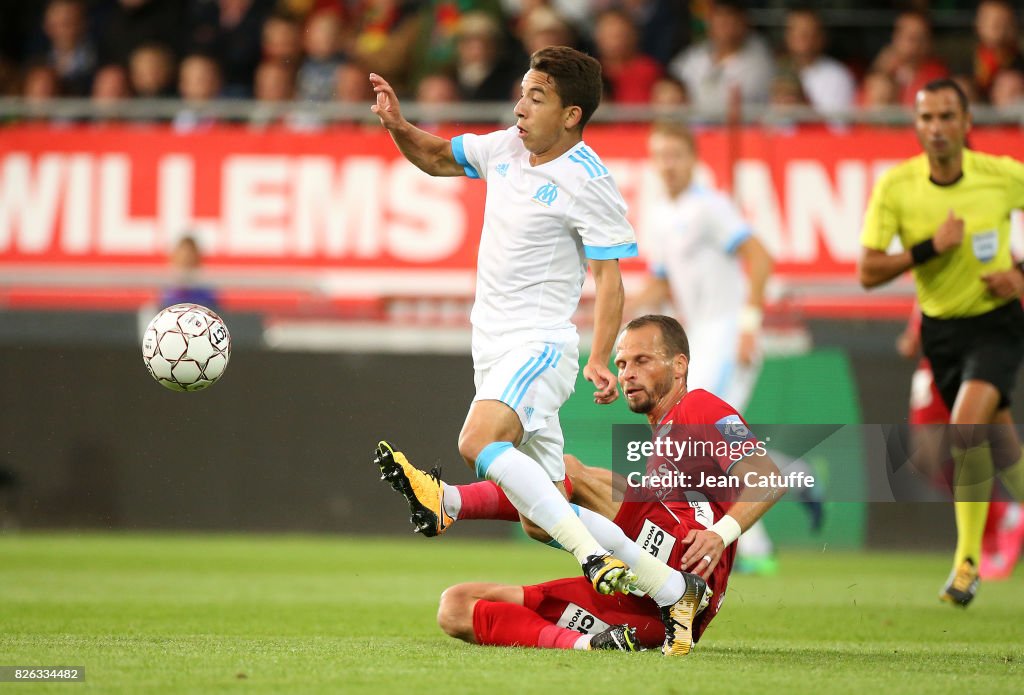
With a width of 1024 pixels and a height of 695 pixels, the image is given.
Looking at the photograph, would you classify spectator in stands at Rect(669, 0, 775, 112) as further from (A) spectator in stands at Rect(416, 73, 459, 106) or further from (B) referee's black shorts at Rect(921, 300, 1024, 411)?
(B) referee's black shorts at Rect(921, 300, 1024, 411)

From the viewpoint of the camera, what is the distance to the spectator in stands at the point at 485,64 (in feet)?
40.4

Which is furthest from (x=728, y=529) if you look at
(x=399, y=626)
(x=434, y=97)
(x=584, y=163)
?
(x=434, y=97)

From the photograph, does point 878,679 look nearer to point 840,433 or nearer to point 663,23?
point 840,433

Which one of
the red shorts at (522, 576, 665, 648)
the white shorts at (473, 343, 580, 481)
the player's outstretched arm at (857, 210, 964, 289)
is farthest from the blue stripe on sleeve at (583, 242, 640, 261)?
the player's outstretched arm at (857, 210, 964, 289)

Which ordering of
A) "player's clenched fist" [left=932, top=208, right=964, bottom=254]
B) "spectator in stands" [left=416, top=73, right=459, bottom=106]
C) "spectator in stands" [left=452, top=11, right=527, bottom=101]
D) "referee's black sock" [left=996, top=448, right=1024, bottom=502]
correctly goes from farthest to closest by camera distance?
"spectator in stands" [left=452, top=11, right=527, bottom=101] → "spectator in stands" [left=416, top=73, right=459, bottom=106] → "referee's black sock" [left=996, top=448, right=1024, bottom=502] → "player's clenched fist" [left=932, top=208, right=964, bottom=254]

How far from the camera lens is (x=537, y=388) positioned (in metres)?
5.39

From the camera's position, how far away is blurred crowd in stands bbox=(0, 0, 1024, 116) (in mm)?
12250

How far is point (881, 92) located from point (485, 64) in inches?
130

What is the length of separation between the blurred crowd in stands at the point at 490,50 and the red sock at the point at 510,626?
6964mm

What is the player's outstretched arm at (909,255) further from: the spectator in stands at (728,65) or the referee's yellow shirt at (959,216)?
the spectator in stands at (728,65)

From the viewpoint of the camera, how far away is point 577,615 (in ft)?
17.3

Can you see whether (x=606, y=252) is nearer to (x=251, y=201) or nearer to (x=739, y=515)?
(x=739, y=515)

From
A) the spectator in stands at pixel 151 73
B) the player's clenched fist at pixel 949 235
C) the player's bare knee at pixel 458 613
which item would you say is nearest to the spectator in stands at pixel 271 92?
the spectator in stands at pixel 151 73

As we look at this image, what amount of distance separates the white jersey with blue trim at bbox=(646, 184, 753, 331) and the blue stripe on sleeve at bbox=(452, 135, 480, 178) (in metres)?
3.28
